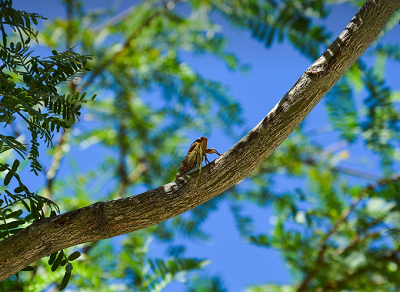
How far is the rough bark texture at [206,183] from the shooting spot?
2.11ft

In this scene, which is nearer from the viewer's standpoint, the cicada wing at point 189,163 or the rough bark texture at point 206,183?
the rough bark texture at point 206,183

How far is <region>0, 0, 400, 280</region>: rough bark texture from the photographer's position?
644 mm

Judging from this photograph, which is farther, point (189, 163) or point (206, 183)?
point (189, 163)

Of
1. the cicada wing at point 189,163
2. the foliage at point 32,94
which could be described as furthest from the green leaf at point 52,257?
the cicada wing at point 189,163

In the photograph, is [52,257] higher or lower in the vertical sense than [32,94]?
lower

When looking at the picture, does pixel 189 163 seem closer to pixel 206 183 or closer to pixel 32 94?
pixel 206 183

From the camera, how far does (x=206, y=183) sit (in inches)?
26.2

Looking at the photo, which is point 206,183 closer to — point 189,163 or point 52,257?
point 189,163

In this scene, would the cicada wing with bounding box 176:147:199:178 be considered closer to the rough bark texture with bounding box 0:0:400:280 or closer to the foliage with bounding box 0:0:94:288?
the rough bark texture with bounding box 0:0:400:280

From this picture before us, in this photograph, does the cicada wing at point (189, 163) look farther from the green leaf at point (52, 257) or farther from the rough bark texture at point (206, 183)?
the green leaf at point (52, 257)

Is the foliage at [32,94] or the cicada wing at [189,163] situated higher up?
the foliage at [32,94]

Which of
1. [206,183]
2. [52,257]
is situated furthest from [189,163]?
[52,257]

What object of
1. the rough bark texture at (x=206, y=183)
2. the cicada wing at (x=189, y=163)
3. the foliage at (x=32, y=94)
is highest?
the foliage at (x=32, y=94)

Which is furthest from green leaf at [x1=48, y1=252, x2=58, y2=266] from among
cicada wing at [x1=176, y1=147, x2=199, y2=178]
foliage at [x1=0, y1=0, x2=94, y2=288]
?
cicada wing at [x1=176, y1=147, x2=199, y2=178]
